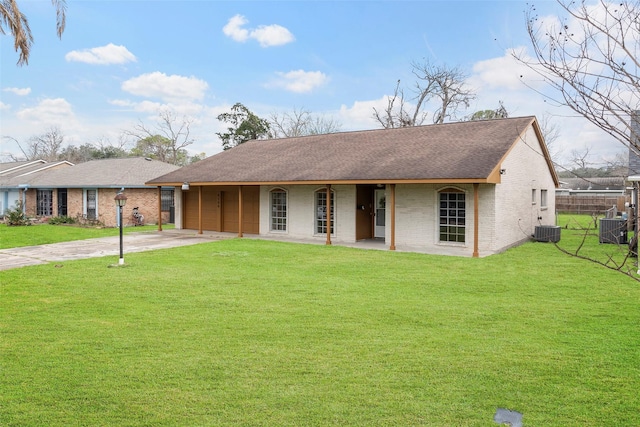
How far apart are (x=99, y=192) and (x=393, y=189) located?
17.2 meters

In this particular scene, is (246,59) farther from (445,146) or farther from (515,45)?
(515,45)

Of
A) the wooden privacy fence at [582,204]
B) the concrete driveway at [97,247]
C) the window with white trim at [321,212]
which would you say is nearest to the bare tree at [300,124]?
the wooden privacy fence at [582,204]

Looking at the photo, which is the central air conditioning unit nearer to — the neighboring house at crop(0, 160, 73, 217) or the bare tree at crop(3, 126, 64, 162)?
the neighboring house at crop(0, 160, 73, 217)

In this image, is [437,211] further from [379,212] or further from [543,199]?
[543,199]

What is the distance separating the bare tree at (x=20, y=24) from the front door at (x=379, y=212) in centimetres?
1279

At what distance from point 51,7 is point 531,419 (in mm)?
19019

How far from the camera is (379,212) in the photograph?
16.7 m

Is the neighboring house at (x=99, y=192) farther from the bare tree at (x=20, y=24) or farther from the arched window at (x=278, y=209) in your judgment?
the bare tree at (x=20, y=24)

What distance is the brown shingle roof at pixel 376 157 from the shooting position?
1352cm

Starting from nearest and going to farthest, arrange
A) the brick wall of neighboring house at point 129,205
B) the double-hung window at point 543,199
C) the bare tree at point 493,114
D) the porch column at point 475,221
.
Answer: the porch column at point 475,221 < the double-hung window at point 543,199 < the brick wall of neighboring house at point 129,205 < the bare tree at point 493,114

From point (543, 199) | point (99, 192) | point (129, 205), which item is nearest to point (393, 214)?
point (543, 199)

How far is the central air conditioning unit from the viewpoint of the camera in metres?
15.6

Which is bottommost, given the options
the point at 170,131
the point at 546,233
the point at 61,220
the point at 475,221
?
the point at 546,233

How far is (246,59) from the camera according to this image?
1229 inches
